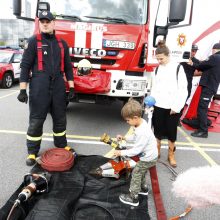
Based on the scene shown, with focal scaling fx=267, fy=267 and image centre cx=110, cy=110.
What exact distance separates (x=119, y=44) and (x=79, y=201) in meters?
2.99

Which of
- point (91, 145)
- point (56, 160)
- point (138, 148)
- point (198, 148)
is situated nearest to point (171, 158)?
point (198, 148)

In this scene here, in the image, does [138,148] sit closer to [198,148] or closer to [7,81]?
[198,148]

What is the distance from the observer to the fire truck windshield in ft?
16.4

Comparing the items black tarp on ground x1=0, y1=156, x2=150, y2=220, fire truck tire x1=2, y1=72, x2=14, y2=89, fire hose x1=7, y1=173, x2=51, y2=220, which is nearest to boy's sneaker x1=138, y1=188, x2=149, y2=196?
black tarp on ground x1=0, y1=156, x2=150, y2=220

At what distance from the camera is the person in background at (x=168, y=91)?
3.52 metres

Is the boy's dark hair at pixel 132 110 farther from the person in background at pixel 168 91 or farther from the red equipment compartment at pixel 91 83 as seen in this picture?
the red equipment compartment at pixel 91 83

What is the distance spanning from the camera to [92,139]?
484cm

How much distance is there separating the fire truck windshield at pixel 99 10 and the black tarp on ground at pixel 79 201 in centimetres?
294

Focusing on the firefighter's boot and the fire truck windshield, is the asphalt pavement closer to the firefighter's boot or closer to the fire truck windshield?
the firefighter's boot

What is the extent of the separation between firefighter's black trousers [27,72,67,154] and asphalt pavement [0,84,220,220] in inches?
17.6

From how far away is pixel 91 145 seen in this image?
4574 millimetres

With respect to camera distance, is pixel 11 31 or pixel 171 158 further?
pixel 11 31

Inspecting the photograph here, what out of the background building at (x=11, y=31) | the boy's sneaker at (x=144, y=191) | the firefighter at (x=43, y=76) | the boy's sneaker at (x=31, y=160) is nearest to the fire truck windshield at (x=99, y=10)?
the firefighter at (x=43, y=76)

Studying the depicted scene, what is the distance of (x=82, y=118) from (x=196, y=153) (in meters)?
2.64
